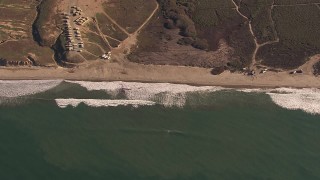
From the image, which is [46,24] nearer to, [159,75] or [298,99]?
[159,75]

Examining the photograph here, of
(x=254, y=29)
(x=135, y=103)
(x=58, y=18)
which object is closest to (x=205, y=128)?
(x=135, y=103)

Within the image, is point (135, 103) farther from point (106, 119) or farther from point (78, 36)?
point (78, 36)

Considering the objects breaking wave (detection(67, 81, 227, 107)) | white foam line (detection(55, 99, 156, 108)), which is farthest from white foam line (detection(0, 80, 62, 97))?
breaking wave (detection(67, 81, 227, 107))

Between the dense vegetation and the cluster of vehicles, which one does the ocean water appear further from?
the dense vegetation

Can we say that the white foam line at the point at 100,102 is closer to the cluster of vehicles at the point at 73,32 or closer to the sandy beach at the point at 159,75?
the sandy beach at the point at 159,75

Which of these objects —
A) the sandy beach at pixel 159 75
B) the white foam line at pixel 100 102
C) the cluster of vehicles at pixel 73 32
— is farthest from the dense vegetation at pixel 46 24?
the white foam line at pixel 100 102

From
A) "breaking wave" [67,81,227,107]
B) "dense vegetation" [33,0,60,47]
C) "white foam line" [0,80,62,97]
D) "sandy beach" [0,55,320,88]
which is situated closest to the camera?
"breaking wave" [67,81,227,107]

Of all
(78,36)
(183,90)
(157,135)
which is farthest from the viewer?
(78,36)

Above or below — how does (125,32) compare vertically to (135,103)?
above
